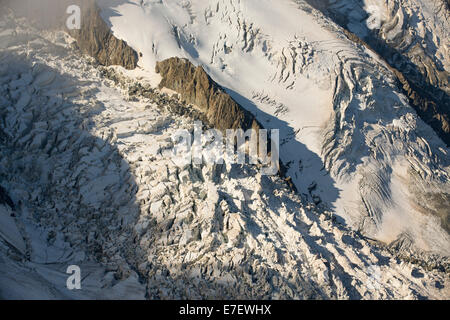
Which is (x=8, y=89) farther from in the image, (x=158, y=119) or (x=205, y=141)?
(x=205, y=141)

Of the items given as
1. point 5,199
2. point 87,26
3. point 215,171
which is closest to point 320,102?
point 215,171

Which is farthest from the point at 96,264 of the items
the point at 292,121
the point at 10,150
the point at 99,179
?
the point at 292,121

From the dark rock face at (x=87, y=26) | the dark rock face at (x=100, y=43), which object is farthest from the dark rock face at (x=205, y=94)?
the dark rock face at (x=87, y=26)

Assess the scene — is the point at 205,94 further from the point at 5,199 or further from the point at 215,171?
the point at 5,199

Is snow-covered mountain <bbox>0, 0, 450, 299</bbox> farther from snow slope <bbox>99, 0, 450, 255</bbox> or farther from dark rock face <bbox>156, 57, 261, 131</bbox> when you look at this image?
dark rock face <bbox>156, 57, 261, 131</bbox>

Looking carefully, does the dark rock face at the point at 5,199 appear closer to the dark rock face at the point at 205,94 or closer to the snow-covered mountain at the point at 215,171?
the snow-covered mountain at the point at 215,171
